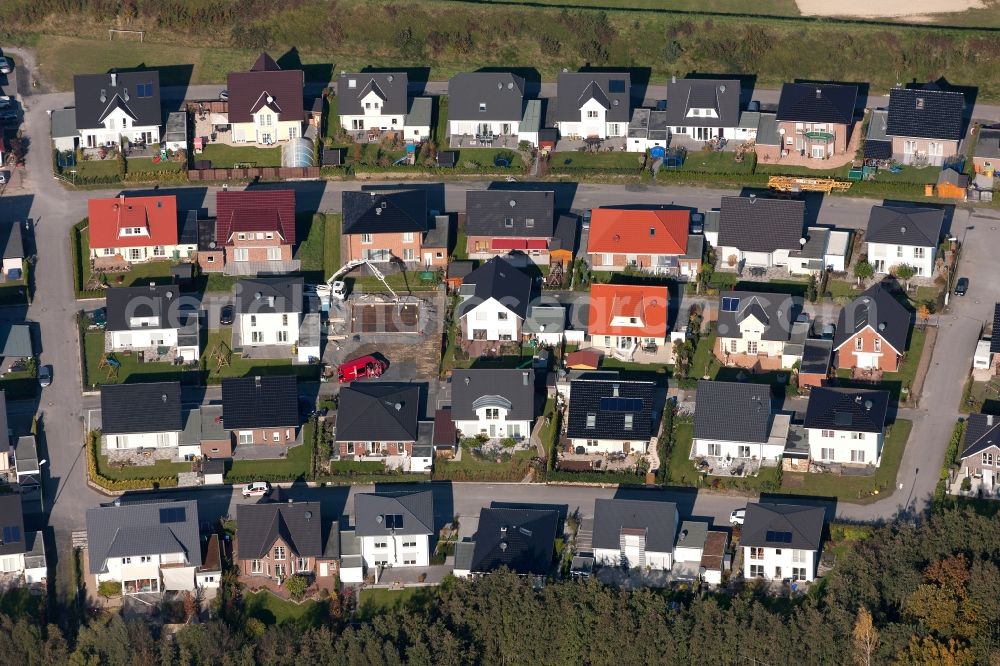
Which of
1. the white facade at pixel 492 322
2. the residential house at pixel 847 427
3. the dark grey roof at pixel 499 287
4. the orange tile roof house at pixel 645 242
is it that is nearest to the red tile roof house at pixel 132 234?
the dark grey roof at pixel 499 287

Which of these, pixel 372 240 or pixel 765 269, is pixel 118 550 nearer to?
pixel 372 240

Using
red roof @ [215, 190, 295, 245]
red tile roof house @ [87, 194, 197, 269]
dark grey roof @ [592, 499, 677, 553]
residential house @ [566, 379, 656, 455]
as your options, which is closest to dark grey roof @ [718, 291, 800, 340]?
residential house @ [566, 379, 656, 455]

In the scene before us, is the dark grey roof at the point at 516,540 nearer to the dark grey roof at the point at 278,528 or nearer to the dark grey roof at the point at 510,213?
the dark grey roof at the point at 278,528

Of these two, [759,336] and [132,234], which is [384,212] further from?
[759,336]

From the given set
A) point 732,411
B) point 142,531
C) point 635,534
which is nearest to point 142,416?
point 142,531

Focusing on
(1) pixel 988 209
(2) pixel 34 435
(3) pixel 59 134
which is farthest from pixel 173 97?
(1) pixel 988 209

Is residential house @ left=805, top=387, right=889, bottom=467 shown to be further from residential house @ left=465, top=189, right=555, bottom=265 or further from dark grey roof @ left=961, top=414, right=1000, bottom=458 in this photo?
residential house @ left=465, top=189, right=555, bottom=265
